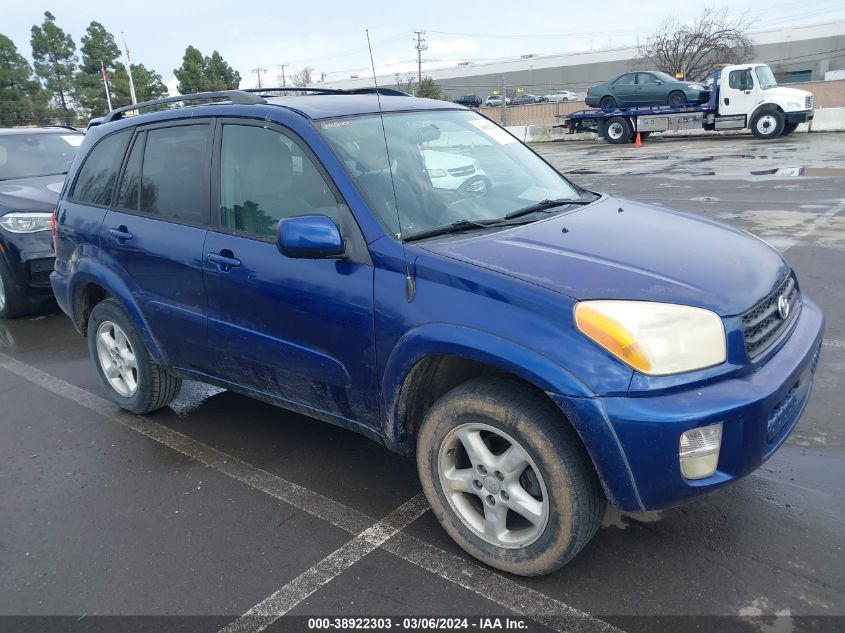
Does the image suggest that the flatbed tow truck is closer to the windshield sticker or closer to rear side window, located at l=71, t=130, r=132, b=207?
the windshield sticker

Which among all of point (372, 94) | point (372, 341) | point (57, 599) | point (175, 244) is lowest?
point (57, 599)

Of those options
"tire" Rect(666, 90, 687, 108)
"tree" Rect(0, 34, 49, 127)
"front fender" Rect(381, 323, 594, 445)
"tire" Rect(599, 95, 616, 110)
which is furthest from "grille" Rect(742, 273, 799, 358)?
"tree" Rect(0, 34, 49, 127)

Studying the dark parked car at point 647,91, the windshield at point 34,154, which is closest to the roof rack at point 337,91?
the windshield at point 34,154

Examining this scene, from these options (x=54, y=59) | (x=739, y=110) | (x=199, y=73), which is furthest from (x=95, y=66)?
(x=739, y=110)

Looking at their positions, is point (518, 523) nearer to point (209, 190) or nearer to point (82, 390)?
point (209, 190)

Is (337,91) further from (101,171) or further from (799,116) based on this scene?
(799,116)

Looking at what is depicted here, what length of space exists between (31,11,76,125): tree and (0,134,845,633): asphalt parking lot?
48.3 m

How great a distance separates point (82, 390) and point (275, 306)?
2591 mm

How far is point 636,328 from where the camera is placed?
2348mm

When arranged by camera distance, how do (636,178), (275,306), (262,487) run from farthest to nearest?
Result: (636,178) < (262,487) < (275,306)

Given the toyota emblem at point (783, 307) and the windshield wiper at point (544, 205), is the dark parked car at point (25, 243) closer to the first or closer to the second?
the windshield wiper at point (544, 205)

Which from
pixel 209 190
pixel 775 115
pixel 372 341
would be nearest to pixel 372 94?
pixel 209 190

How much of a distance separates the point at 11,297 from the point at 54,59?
4768 cm

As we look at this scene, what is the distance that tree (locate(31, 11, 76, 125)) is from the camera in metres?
45.8
